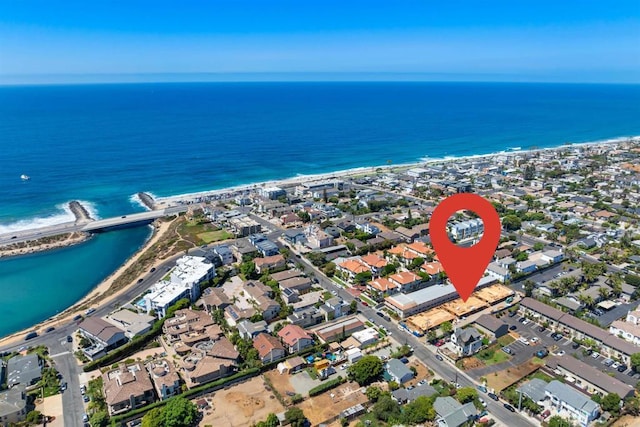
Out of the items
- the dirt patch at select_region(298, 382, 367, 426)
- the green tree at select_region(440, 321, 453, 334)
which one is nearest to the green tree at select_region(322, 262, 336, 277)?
the green tree at select_region(440, 321, 453, 334)

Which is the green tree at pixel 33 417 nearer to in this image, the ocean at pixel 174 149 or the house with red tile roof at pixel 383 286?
the ocean at pixel 174 149

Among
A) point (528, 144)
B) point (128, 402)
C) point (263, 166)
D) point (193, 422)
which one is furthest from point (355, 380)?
point (528, 144)

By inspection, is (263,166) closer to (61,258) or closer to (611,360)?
(61,258)

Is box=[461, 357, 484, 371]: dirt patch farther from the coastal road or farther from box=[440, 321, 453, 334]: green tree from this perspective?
box=[440, 321, 453, 334]: green tree

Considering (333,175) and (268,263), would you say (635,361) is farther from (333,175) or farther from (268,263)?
(333,175)

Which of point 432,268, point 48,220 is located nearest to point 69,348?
point 432,268

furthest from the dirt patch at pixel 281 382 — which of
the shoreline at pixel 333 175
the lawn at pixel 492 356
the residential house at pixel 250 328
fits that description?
the shoreline at pixel 333 175
